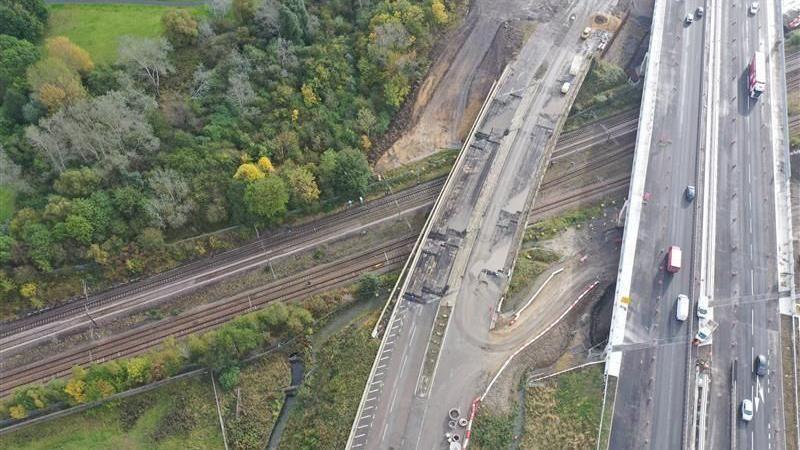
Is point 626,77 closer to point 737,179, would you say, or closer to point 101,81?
point 737,179

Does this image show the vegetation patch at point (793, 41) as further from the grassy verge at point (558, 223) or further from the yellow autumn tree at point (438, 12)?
the yellow autumn tree at point (438, 12)

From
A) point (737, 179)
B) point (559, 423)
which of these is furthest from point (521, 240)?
point (737, 179)

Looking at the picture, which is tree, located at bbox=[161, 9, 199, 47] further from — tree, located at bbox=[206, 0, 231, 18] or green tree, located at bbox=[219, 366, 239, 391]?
green tree, located at bbox=[219, 366, 239, 391]

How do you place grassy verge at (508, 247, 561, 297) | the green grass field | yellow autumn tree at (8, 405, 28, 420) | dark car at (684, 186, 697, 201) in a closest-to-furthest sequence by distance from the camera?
1. yellow autumn tree at (8, 405, 28, 420)
2. dark car at (684, 186, 697, 201)
3. grassy verge at (508, 247, 561, 297)
4. the green grass field

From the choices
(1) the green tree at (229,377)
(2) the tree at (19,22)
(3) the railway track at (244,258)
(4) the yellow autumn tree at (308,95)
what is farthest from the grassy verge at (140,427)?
(2) the tree at (19,22)

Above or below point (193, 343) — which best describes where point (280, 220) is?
above

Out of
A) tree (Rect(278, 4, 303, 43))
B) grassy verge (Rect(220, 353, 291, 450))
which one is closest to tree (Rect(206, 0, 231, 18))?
tree (Rect(278, 4, 303, 43))
